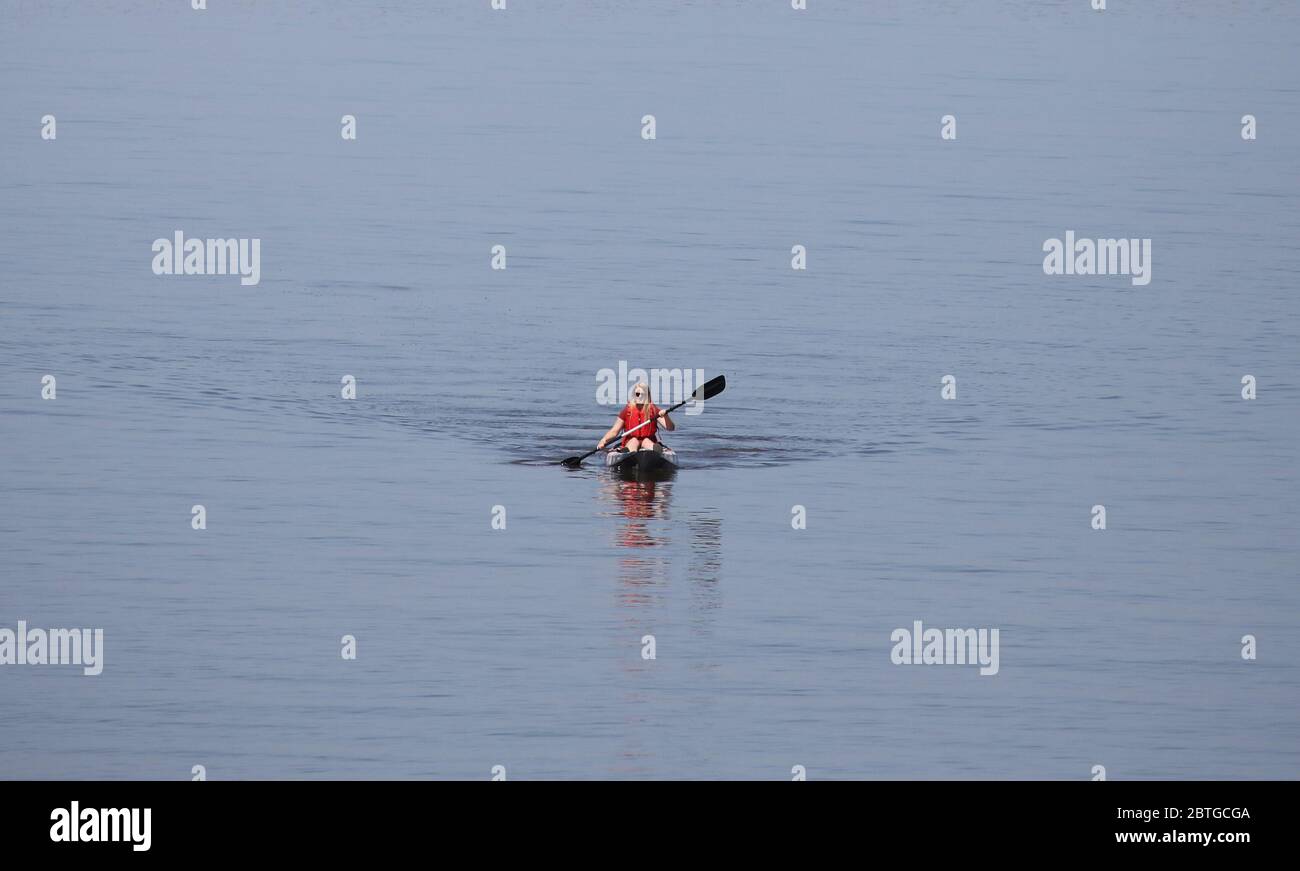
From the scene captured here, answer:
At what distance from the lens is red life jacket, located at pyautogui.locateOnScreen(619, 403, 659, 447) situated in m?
28.8

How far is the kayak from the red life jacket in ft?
0.67

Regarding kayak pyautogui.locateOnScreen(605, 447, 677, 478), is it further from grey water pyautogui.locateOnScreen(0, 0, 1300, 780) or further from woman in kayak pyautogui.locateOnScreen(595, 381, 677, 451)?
grey water pyautogui.locateOnScreen(0, 0, 1300, 780)

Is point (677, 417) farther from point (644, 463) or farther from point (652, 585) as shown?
point (652, 585)

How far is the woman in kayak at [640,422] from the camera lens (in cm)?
2884

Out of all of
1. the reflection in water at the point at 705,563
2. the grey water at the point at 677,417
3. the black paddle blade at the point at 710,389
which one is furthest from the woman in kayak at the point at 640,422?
the black paddle blade at the point at 710,389

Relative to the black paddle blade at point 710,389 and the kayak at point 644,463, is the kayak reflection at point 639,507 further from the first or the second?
the black paddle blade at point 710,389

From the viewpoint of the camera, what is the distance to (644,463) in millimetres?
29000

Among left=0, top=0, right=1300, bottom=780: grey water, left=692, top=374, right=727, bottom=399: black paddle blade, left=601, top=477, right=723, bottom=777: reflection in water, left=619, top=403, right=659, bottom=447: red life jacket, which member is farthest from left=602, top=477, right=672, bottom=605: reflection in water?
left=692, top=374, right=727, bottom=399: black paddle blade

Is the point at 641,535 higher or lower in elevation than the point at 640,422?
lower

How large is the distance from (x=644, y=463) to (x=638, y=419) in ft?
1.86

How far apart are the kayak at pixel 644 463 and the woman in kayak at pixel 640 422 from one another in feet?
0.28

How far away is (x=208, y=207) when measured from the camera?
51812 mm

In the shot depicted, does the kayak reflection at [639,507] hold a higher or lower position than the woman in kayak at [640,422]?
lower

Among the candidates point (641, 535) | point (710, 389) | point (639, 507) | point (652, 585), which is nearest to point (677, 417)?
point (710, 389)
